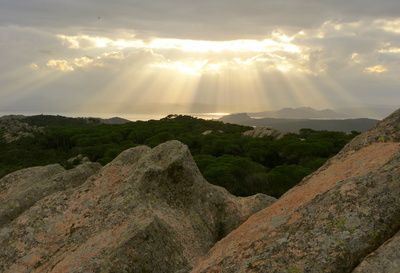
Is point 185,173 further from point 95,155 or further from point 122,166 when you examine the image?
point 95,155

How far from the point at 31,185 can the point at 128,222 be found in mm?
7657

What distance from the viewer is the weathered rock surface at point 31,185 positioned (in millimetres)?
12570

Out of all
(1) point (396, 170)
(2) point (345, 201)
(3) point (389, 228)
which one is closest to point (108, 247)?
(2) point (345, 201)

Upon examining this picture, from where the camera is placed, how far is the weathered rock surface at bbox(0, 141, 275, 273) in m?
9.08

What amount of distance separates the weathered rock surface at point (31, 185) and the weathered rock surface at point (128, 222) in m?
1.25

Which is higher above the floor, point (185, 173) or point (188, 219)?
point (185, 173)

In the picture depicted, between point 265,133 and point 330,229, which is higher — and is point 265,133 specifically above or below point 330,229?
below

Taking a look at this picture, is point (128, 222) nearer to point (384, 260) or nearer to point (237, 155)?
point (384, 260)

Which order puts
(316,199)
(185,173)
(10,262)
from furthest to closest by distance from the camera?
(185,173) → (10,262) → (316,199)

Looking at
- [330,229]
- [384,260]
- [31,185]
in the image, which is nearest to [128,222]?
[330,229]

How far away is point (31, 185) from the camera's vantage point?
15164 millimetres

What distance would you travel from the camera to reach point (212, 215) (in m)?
13.0

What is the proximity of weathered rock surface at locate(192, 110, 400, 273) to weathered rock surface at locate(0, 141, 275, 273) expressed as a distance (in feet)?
5.84

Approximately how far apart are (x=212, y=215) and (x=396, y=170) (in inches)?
284
